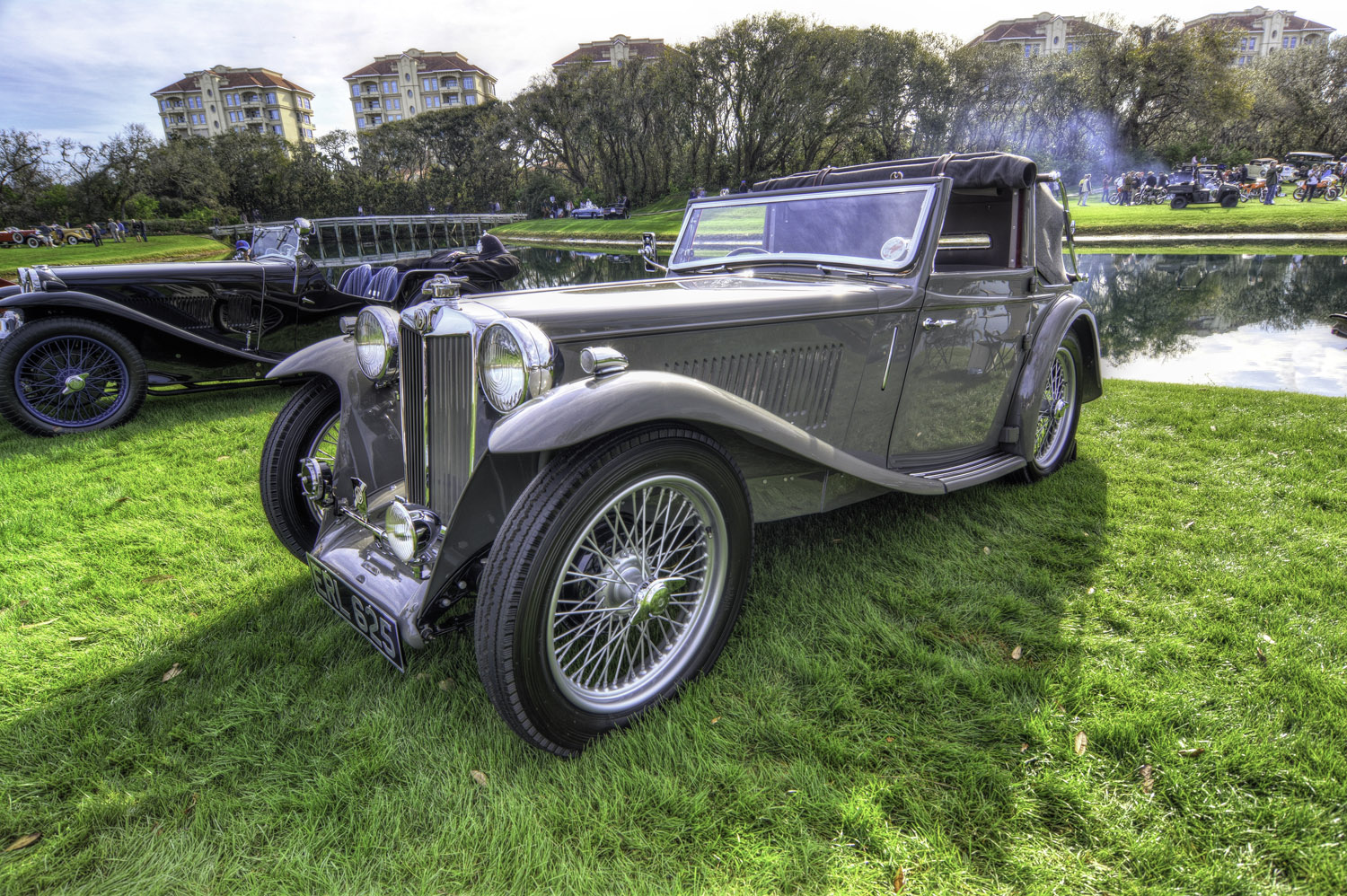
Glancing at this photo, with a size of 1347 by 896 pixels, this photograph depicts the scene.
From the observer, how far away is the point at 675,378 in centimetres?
209

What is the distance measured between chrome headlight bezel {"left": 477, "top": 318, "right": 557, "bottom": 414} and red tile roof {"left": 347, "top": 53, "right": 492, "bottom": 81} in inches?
3839

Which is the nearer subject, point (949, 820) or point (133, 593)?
point (949, 820)

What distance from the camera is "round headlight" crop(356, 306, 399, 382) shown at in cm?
268

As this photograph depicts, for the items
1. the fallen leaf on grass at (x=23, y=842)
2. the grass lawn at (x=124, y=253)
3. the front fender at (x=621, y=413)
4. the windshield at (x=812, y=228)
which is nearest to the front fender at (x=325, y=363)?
the front fender at (x=621, y=413)

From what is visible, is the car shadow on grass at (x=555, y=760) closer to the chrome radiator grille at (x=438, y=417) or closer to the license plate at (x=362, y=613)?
the license plate at (x=362, y=613)

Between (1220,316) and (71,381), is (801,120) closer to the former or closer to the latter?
(1220,316)

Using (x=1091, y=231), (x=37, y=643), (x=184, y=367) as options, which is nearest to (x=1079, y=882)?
(x=37, y=643)

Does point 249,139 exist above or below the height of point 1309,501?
above

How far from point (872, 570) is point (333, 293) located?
6.60m

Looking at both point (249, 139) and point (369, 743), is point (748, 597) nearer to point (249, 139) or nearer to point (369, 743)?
point (369, 743)

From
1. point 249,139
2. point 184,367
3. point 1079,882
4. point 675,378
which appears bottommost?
point 1079,882

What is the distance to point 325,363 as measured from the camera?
2.91m

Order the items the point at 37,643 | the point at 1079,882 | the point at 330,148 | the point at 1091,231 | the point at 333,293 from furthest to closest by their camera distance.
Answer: the point at 330,148 < the point at 1091,231 < the point at 333,293 < the point at 37,643 < the point at 1079,882

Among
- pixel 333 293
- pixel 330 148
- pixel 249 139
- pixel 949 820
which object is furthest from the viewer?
pixel 330 148
